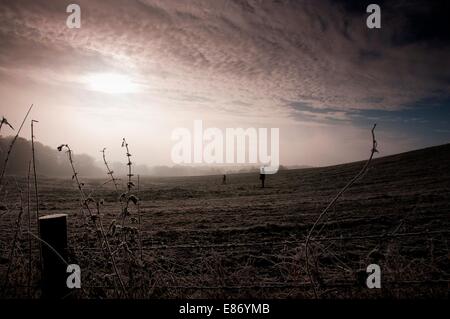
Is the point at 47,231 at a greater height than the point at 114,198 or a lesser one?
greater

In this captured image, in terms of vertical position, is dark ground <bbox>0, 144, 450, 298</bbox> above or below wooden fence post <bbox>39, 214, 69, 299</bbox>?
below

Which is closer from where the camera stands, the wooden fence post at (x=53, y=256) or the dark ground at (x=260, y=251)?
the wooden fence post at (x=53, y=256)

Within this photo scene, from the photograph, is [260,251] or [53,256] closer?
[53,256]

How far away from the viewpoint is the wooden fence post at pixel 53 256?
2.83 metres

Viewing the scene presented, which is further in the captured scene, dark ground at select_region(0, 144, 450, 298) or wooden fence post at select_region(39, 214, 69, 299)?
dark ground at select_region(0, 144, 450, 298)

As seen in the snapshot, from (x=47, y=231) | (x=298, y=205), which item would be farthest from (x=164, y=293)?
(x=298, y=205)

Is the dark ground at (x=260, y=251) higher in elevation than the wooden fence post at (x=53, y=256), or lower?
lower

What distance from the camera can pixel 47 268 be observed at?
112 inches

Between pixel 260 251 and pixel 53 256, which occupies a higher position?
pixel 53 256

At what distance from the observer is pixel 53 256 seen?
2871 millimetres

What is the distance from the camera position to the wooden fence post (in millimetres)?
2828

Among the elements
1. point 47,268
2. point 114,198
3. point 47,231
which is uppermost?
point 47,231

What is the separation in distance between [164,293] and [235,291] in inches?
31.3
